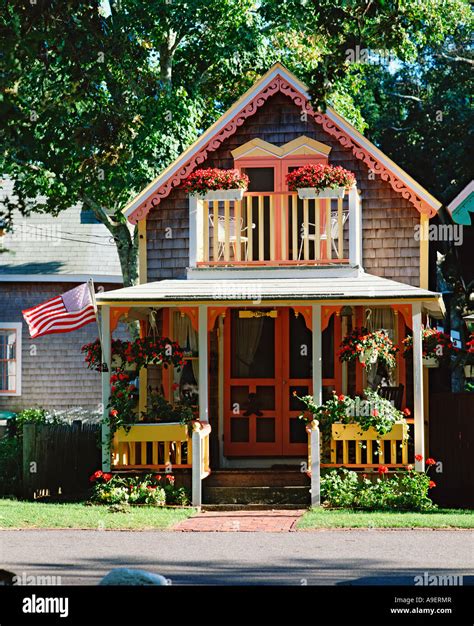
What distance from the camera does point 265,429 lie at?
19094 millimetres

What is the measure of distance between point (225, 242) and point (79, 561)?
7.93m

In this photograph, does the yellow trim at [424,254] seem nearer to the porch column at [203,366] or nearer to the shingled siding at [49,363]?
the porch column at [203,366]

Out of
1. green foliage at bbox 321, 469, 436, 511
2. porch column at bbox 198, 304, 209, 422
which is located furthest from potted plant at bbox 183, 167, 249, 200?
green foliage at bbox 321, 469, 436, 511

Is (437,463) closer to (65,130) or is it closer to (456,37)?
(65,130)

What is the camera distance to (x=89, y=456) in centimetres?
1912

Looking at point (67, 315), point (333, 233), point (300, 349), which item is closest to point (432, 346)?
point (300, 349)

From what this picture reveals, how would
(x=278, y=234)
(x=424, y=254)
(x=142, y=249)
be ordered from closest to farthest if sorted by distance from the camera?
(x=278, y=234) → (x=424, y=254) → (x=142, y=249)

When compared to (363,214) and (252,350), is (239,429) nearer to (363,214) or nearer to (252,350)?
(252,350)

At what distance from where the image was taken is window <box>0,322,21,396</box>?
27.0 meters

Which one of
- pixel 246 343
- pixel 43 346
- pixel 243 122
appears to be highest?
pixel 243 122

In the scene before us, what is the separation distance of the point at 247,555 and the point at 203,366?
538 cm

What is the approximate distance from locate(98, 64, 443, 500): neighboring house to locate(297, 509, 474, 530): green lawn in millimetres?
2829

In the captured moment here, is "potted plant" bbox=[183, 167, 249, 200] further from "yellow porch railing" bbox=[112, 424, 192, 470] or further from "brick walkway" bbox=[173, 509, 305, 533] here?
"brick walkway" bbox=[173, 509, 305, 533]
